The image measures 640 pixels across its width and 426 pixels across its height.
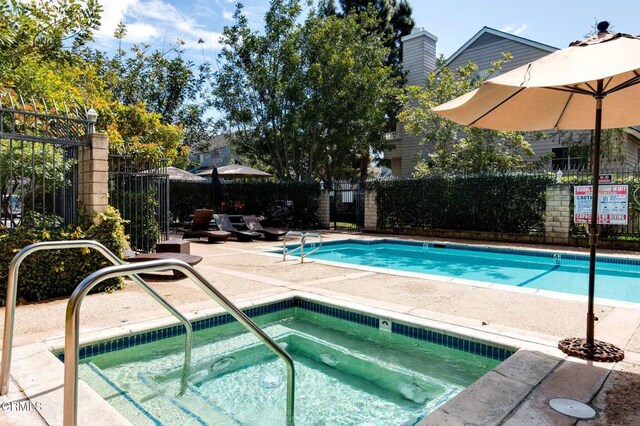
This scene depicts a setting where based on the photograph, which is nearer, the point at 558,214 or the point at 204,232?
the point at 558,214

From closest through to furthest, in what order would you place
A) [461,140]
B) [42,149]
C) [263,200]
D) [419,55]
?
[42,149]
[461,140]
[263,200]
[419,55]

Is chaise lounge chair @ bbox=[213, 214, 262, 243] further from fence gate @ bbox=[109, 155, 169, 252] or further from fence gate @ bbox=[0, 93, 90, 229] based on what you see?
fence gate @ bbox=[0, 93, 90, 229]

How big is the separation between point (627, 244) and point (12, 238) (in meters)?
13.3

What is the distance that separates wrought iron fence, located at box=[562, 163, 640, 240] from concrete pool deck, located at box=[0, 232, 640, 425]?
7.16 meters

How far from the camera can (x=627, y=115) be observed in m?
4.02

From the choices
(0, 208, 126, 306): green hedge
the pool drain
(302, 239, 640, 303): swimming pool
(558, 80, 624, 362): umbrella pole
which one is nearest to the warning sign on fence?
(302, 239, 640, 303): swimming pool

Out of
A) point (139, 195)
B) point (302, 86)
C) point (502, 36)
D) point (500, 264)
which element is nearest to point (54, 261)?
point (139, 195)

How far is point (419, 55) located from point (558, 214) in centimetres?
1363

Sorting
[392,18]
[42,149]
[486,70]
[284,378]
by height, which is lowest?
[284,378]

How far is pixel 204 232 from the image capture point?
12.5 meters

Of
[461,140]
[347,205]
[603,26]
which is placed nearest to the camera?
[603,26]

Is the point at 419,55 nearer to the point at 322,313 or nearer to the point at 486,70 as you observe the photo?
the point at 486,70

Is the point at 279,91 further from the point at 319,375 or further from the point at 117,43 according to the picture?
the point at 319,375

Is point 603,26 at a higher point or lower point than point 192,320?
higher
